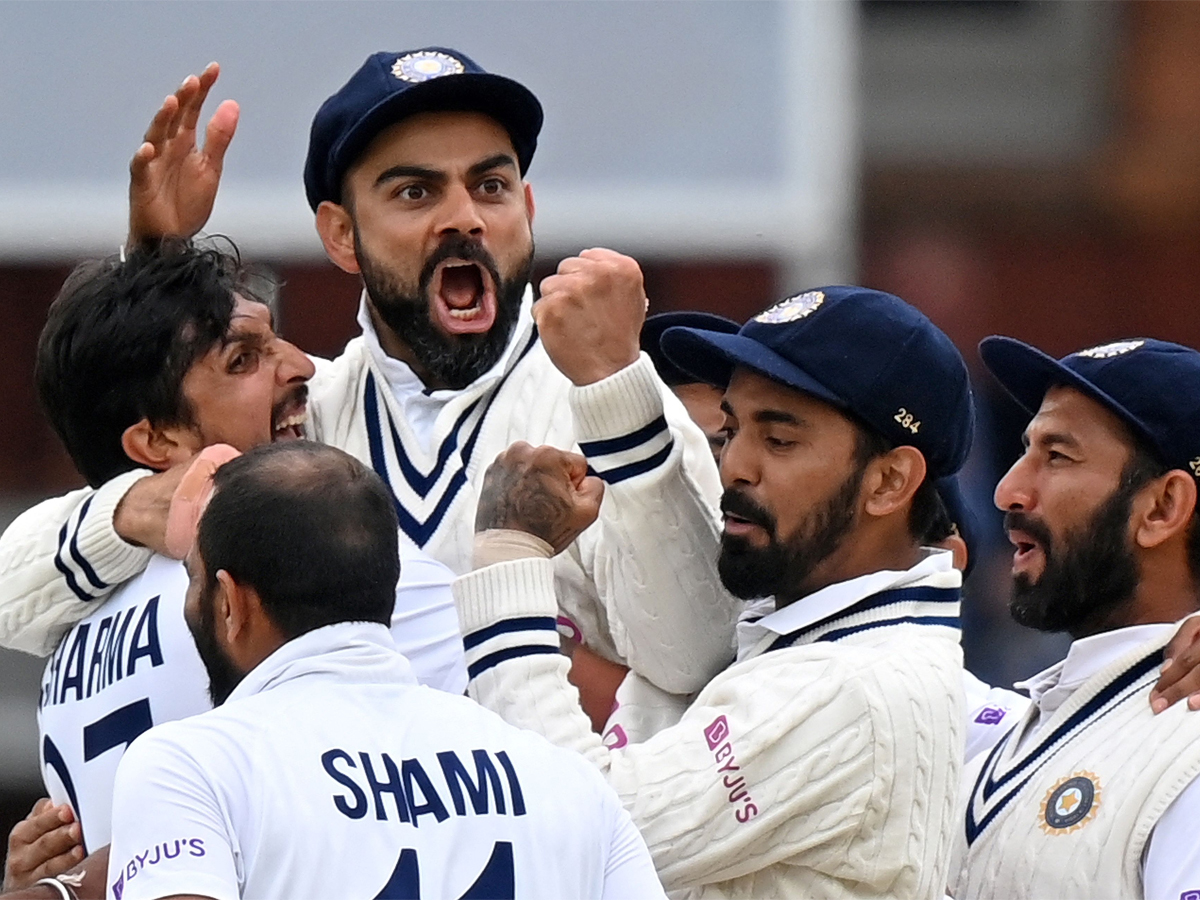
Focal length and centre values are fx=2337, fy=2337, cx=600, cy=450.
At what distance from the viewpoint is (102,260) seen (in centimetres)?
379

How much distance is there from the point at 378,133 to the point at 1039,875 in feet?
5.22

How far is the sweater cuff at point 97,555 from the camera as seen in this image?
11.2 ft

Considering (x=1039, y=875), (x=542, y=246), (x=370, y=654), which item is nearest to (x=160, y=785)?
(x=370, y=654)

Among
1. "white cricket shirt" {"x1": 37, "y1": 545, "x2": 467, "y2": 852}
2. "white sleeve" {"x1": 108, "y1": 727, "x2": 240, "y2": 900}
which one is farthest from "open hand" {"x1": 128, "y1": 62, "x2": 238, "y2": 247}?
"white sleeve" {"x1": 108, "y1": 727, "x2": 240, "y2": 900}

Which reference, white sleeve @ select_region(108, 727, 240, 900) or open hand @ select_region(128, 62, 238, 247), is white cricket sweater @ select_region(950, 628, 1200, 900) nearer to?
white sleeve @ select_region(108, 727, 240, 900)

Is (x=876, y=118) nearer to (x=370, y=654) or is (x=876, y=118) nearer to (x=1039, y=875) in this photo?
(x=1039, y=875)

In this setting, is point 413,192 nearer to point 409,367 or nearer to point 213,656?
point 409,367

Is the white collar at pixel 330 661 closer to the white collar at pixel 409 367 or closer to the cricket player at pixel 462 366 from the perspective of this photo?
the cricket player at pixel 462 366

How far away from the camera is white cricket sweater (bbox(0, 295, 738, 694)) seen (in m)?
3.48

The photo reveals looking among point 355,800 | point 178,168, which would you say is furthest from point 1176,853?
point 178,168

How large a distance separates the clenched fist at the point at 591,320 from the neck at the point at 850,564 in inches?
16.6

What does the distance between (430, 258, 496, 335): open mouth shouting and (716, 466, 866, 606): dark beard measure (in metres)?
0.58

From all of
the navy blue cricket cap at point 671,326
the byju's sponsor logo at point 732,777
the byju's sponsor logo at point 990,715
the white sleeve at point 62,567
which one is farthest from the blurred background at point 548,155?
the byju's sponsor logo at point 732,777

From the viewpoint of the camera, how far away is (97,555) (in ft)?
11.2
